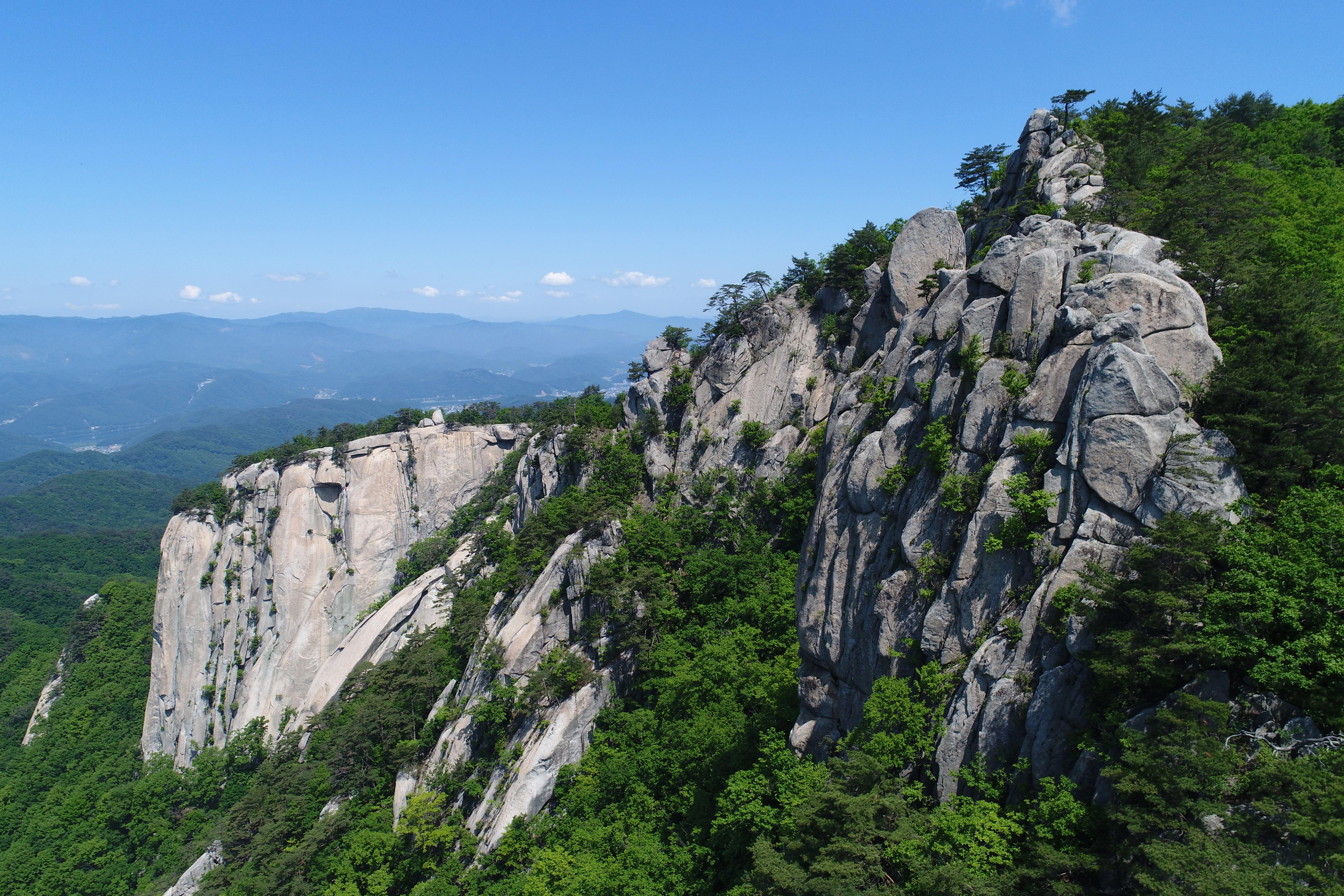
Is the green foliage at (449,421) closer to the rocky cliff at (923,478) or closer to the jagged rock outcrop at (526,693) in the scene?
the rocky cliff at (923,478)

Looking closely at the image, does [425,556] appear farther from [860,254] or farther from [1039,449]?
[1039,449]

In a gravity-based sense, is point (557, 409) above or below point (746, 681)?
above

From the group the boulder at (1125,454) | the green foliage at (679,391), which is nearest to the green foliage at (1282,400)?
the boulder at (1125,454)

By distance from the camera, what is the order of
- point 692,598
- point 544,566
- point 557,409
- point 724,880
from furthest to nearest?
1. point 557,409
2. point 544,566
3. point 692,598
4. point 724,880

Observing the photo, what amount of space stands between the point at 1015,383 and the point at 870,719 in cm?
1088

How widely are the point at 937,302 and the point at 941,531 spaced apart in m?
10.6

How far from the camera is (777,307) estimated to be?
43938mm

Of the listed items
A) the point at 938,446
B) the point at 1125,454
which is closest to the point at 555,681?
the point at 938,446

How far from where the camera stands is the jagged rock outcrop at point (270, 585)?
211ft

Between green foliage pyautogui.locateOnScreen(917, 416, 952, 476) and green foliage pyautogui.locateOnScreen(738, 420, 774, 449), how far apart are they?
1982 centimetres

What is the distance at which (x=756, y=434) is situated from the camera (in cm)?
4031

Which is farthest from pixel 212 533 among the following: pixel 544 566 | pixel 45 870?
pixel 544 566

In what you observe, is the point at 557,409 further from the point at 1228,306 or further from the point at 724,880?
the point at 1228,306

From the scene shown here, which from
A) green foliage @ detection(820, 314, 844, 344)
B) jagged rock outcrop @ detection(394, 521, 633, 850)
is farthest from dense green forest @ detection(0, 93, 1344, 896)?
green foliage @ detection(820, 314, 844, 344)
